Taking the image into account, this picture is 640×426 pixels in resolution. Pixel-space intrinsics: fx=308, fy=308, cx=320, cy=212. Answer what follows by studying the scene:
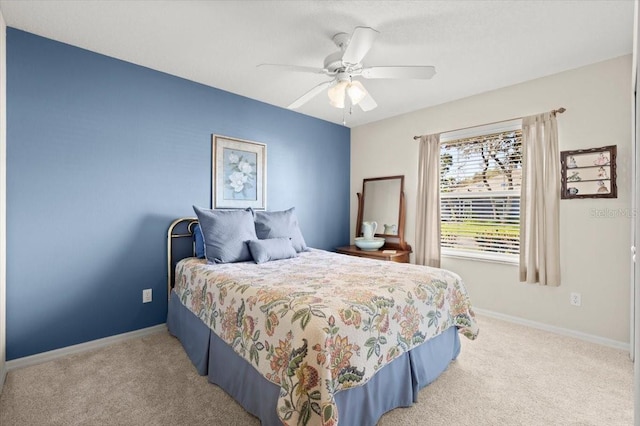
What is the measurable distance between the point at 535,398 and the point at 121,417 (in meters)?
2.54

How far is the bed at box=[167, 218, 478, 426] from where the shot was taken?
1410 mm

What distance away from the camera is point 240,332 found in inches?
72.4

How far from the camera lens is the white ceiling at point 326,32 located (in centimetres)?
210

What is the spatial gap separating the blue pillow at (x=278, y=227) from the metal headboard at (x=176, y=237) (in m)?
0.69

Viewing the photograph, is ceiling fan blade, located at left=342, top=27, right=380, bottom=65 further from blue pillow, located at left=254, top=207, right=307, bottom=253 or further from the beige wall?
blue pillow, located at left=254, top=207, right=307, bottom=253

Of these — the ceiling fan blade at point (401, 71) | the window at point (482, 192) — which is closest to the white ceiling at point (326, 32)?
the ceiling fan blade at point (401, 71)

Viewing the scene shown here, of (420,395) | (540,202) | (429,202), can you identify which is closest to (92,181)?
(420,395)

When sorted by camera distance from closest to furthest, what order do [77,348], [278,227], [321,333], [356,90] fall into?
[321,333] < [356,90] < [77,348] < [278,227]

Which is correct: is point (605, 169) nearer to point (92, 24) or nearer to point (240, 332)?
point (240, 332)

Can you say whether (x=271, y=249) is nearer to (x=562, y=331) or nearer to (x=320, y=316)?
(x=320, y=316)

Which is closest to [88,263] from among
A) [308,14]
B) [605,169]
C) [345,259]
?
[345,259]

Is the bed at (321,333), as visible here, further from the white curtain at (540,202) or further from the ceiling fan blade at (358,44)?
the ceiling fan blade at (358,44)

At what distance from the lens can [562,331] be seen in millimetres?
3020

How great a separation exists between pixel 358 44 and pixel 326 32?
46 cm
